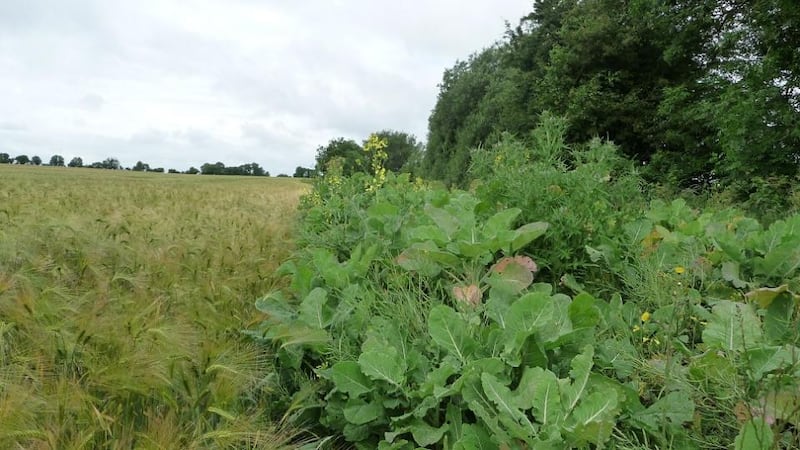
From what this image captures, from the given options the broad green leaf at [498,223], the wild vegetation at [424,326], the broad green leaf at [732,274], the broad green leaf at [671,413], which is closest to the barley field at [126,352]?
the wild vegetation at [424,326]

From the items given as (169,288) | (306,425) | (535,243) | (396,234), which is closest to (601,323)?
(535,243)

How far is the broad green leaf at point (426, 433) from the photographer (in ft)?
5.05

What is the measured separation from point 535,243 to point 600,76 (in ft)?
54.4

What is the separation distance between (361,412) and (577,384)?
2.28 feet

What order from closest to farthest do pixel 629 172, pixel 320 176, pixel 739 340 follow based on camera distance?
pixel 739 340 < pixel 629 172 < pixel 320 176

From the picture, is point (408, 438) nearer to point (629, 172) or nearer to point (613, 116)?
point (629, 172)

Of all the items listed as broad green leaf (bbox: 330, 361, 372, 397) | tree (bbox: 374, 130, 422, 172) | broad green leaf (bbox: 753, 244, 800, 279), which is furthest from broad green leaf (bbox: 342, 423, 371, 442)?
tree (bbox: 374, 130, 422, 172)

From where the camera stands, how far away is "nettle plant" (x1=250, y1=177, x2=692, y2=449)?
1.45 meters

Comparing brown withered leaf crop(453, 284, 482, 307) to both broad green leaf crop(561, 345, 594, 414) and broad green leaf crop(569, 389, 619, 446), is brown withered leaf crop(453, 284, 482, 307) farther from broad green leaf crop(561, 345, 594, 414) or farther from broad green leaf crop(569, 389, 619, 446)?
broad green leaf crop(569, 389, 619, 446)

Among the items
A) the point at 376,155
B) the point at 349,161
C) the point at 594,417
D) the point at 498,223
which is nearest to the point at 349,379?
the point at 594,417

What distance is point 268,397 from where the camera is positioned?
1.97 m

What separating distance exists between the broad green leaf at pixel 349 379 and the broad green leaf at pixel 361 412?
0.04 meters

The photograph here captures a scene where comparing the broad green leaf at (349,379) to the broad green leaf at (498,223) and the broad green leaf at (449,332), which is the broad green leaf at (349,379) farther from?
the broad green leaf at (498,223)

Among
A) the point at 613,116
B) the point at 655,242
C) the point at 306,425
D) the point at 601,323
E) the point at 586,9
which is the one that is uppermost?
the point at 586,9
